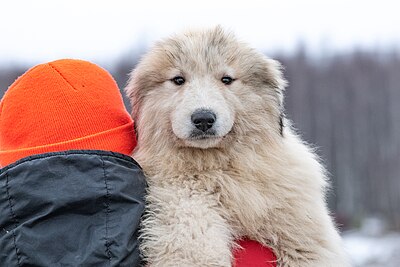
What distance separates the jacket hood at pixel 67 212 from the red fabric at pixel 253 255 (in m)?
0.48

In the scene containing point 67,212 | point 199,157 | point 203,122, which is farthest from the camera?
point 199,157

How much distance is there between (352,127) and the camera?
145 ft

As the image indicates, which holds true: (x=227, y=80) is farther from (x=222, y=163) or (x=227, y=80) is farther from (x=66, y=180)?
(x=66, y=180)

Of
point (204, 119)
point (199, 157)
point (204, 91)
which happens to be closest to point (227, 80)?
point (204, 91)

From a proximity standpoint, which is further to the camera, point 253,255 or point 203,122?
point 203,122

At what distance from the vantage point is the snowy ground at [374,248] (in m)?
26.5

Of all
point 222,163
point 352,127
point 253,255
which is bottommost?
point 352,127

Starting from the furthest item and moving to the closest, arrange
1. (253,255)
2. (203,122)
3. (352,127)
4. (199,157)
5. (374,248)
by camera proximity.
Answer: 1. (352,127)
2. (374,248)
3. (199,157)
4. (203,122)
5. (253,255)

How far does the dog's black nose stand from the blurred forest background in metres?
36.1

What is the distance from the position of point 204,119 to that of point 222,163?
255mm

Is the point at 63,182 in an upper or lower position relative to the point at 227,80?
lower

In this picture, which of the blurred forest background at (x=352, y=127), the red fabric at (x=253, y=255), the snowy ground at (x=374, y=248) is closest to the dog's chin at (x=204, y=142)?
the red fabric at (x=253, y=255)

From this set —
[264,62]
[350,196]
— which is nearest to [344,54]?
[350,196]

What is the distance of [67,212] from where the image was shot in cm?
335
